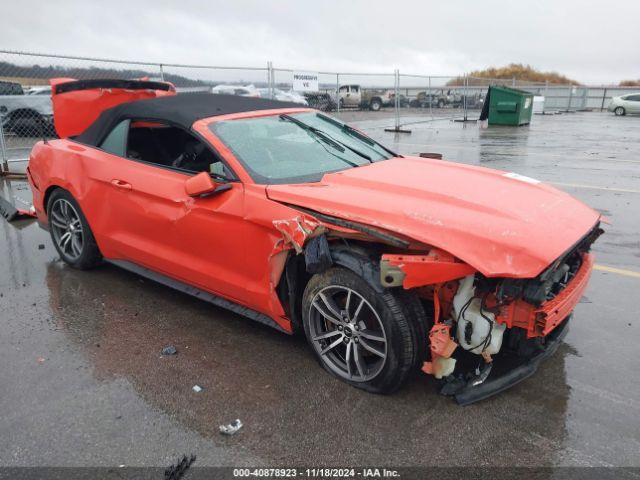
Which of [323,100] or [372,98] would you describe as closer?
[323,100]

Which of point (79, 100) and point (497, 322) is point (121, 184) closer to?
point (79, 100)

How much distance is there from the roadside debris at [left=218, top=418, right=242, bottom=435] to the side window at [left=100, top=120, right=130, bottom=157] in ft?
8.14

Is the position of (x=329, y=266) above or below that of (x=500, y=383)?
above

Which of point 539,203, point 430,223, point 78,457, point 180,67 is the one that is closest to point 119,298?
point 78,457

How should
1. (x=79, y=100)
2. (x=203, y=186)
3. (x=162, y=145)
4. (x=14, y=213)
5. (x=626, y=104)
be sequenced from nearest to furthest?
1. (x=203, y=186)
2. (x=162, y=145)
3. (x=79, y=100)
4. (x=14, y=213)
5. (x=626, y=104)

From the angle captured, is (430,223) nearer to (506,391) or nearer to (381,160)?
(506,391)

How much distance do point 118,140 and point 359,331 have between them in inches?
105

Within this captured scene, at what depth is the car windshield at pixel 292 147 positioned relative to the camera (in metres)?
3.48

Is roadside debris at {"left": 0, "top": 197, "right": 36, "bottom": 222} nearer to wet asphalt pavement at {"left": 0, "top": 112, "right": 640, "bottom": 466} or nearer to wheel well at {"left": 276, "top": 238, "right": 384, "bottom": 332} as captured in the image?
wet asphalt pavement at {"left": 0, "top": 112, "right": 640, "bottom": 466}

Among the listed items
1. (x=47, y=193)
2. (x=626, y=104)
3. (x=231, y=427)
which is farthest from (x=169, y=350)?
(x=626, y=104)

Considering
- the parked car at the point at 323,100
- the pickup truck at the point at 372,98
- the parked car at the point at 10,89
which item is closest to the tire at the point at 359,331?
the parked car at the point at 10,89

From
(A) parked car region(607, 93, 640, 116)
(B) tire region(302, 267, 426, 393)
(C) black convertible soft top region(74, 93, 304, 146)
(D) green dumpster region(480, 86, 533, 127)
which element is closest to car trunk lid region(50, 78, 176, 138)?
(C) black convertible soft top region(74, 93, 304, 146)

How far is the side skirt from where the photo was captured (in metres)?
3.41

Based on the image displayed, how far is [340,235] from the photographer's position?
2.91 meters
